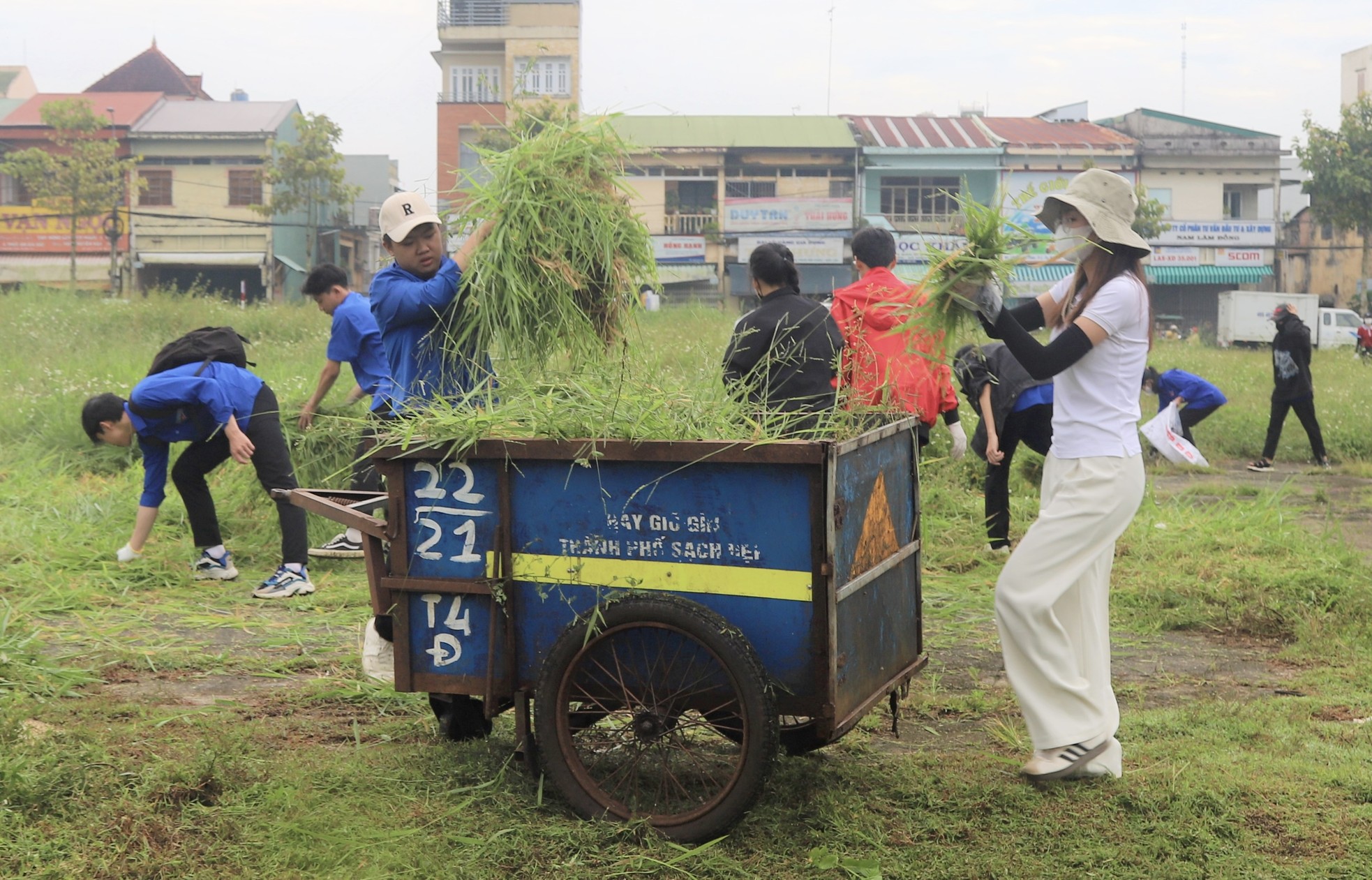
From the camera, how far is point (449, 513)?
3.70 meters

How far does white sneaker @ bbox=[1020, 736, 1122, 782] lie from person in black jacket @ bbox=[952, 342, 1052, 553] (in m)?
3.56

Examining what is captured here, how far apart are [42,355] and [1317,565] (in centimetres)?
1516

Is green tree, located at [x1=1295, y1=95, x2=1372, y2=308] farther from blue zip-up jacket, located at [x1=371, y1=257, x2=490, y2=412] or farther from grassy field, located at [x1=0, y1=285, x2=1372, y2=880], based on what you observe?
blue zip-up jacket, located at [x1=371, y1=257, x2=490, y2=412]

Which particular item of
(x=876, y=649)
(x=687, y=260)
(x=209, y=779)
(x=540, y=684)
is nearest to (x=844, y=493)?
(x=876, y=649)

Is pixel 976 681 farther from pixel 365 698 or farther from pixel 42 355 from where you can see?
pixel 42 355

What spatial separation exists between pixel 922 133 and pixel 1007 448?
35.6 meters

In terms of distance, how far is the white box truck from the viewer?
1346 inches

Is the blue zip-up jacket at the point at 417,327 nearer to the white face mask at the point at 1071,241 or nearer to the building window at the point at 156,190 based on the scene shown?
the white face mask at the point at 1071,241

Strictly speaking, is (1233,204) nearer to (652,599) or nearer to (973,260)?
(973,260)

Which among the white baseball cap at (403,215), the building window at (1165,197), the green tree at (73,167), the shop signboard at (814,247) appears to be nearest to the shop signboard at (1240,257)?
the building window at (1165,197)

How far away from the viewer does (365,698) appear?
15.8 feet

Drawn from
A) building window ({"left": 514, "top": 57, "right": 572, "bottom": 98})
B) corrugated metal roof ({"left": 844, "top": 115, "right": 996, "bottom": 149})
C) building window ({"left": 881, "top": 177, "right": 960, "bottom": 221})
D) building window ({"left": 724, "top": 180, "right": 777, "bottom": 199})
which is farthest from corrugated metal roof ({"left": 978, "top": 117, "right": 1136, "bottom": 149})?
building window ({"left": 514, "top": 57, "right": 572, "bottom": 98})

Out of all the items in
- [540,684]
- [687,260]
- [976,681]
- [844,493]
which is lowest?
[976,681]

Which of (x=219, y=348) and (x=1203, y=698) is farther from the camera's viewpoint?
(x=219, y=348)
